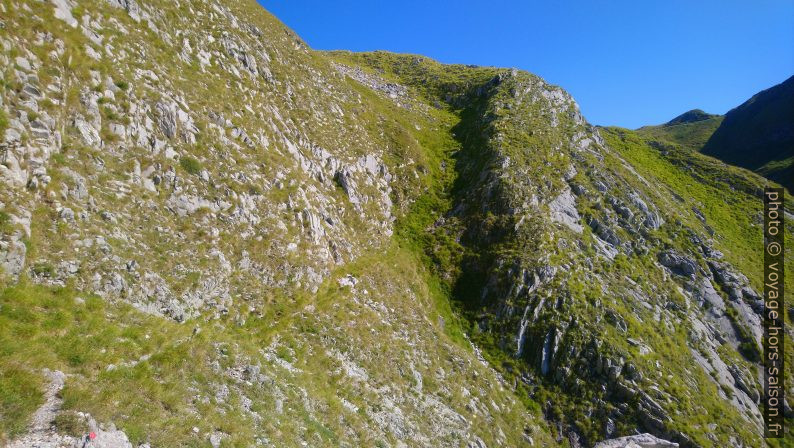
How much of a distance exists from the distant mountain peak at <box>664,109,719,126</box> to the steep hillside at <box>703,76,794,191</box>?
26450 millimetres

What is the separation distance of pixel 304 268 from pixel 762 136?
154407mm

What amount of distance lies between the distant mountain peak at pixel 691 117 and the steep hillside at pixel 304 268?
165 metres

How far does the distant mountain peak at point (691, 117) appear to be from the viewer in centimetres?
16862

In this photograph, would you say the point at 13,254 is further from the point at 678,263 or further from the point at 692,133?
the point at 692,133

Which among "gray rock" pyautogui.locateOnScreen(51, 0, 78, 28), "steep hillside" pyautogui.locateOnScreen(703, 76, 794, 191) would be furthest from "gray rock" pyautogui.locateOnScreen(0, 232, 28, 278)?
"steep hillside" pyautogui.locateOnScreen(703, 76, 794, 191)

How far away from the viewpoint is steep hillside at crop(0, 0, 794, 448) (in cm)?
1162

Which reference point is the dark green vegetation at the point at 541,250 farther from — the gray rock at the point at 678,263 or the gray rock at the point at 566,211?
the gray rock at the point at 566,211

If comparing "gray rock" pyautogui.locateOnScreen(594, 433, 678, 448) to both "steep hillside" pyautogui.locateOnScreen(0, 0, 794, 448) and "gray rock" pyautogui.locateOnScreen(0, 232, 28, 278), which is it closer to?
"steep hillside" pyautogui.locateOnScreen(0, 0, 794, 448)

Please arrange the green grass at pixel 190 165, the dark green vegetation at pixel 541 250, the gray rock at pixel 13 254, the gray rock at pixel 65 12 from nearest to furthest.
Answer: the gray rock at pixel 13 254
the gray rock at pixel 65 12
the green grass at pixel 190 165
the dark green vegetation at pixel 541 250

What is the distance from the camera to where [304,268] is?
22.1 m

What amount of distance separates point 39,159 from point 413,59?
3383 inches

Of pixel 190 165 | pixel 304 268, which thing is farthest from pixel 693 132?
pixel 190 165

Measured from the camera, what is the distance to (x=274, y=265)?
815 inches

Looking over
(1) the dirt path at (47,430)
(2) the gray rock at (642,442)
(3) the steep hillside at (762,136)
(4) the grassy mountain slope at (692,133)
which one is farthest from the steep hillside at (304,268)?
(4) the grassy mountain slope at (692,133)
